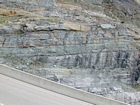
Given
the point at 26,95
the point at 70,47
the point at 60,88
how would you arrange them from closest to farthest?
the point at 26,95
the point at 60,88
the point at 70,47

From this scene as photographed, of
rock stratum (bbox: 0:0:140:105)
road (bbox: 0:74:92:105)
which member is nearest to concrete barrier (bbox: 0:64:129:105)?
road (bbox: 0:74:92:105)

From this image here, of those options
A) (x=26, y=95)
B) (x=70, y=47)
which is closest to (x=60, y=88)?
(x=26, y=95)

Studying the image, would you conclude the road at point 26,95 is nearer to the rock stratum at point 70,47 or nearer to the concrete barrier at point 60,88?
the concrete barrier at point 60,88

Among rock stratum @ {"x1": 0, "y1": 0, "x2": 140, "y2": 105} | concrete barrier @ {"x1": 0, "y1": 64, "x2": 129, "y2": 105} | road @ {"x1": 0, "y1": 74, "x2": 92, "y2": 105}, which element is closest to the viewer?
road @ {"x1": 0, "y1": 74, "x2": 92, "y2": 105}

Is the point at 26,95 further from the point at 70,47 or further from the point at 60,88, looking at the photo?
the point at 70,47

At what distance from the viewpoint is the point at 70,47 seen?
58.1ft

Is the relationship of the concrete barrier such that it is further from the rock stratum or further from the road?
the rock stratum

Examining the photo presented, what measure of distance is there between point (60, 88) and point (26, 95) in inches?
60.1

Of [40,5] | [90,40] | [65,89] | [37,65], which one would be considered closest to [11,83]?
[65,89]

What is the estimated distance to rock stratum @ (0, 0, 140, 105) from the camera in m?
16.5

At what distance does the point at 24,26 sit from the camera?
17.2m

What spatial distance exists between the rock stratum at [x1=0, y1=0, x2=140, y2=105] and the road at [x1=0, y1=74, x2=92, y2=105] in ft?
21.5

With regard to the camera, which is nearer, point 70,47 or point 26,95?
point 26,95

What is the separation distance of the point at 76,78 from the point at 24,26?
5.38 m
